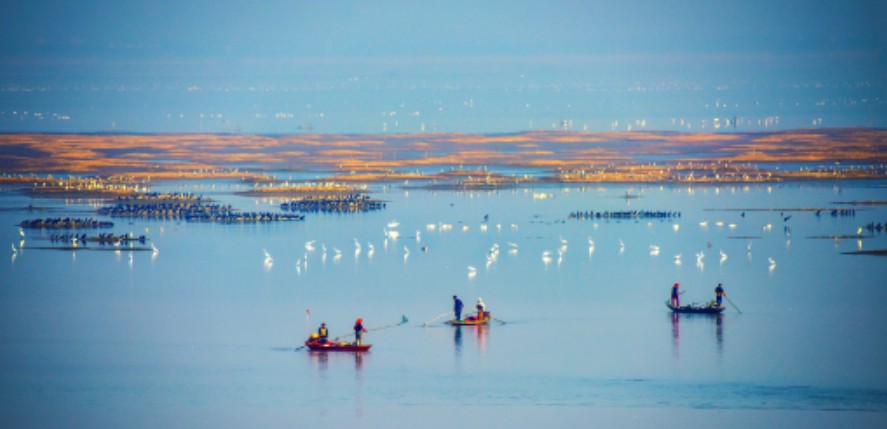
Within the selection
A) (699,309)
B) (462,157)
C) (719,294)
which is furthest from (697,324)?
(462,157)

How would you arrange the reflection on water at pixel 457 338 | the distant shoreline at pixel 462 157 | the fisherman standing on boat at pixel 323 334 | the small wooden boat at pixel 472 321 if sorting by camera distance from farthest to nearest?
the distant shoreline at pixel 462 157 < the small wooden boat at pixel 472 321 < the reflection on water at pixel 457 338 < the fisherman standing on boat at pixel 323 334

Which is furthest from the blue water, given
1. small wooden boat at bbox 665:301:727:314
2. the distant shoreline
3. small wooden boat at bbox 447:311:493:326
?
the distant shoreline

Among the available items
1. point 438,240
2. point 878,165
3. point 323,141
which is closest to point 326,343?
point 438,240

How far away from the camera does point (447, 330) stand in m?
29.4

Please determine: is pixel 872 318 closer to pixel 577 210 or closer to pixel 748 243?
pixel 748 243

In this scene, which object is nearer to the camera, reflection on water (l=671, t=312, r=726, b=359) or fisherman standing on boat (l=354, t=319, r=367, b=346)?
fisherman standing on boat (l=354, t=319, r=367, b=346)

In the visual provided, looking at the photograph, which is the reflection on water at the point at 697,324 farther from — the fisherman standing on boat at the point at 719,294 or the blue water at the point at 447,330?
the fisherman standing on boat at the point at 719,294

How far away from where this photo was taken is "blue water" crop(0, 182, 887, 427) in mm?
22703

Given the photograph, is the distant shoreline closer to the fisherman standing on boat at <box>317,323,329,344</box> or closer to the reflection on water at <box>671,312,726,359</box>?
the reflection on water at <box>671,312,726,359</box>

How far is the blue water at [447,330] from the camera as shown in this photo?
22703 mm

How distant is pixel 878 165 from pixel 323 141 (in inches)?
1825

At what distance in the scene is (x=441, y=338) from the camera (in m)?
28.5

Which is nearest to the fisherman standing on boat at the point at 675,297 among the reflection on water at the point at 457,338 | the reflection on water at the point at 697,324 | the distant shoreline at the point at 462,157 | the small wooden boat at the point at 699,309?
the small wooden boat at the point at 699,309

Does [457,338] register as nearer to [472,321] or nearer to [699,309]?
[472,321]
